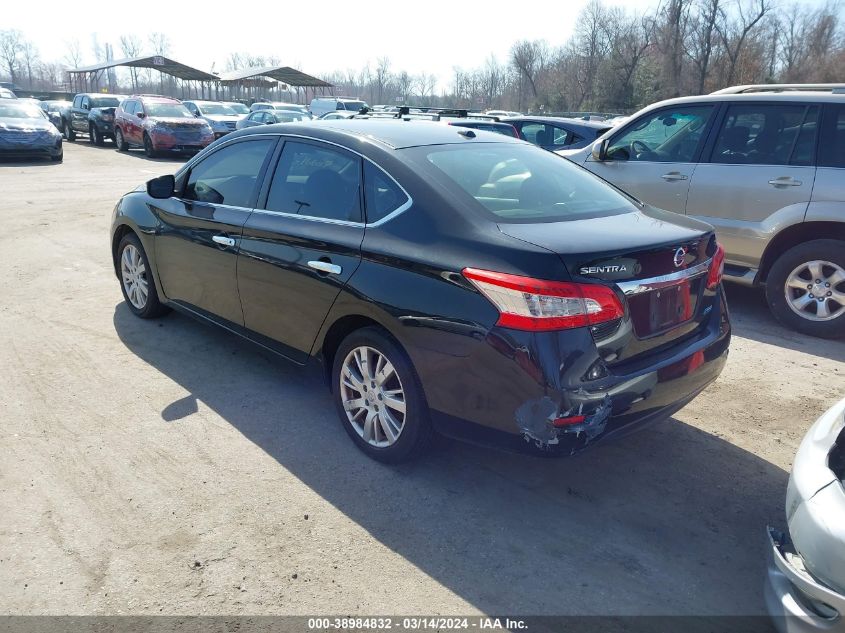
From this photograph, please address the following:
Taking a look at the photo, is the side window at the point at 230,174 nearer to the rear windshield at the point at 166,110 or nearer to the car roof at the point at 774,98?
the car roof at the point at 774,98

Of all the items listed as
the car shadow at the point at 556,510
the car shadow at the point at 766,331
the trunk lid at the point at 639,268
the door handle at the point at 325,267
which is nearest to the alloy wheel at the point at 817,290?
the car shadow at the point at 766,331

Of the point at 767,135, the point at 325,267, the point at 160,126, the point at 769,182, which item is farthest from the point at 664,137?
the point at 160,126

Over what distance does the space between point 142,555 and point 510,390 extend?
173 centimetres

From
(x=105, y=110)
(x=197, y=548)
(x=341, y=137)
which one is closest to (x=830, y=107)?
(x=341, y=137)

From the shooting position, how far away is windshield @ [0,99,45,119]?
18.5m

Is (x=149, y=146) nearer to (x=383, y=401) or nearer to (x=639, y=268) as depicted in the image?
(x=383, y=401)

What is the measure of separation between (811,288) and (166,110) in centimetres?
2027

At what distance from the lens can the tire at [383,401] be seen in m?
3.34

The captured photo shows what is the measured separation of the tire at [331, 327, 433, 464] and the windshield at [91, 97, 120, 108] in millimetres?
25146

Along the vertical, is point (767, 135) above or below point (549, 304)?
above

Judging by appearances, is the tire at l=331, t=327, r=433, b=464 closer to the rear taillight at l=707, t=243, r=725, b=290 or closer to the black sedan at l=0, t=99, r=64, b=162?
the rear taillight at l=707, t=243, r=725, b=290

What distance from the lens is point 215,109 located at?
1052 inches

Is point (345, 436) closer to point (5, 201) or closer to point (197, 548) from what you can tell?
point (197, 548)

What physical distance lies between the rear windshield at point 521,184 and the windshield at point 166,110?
19523 mm
